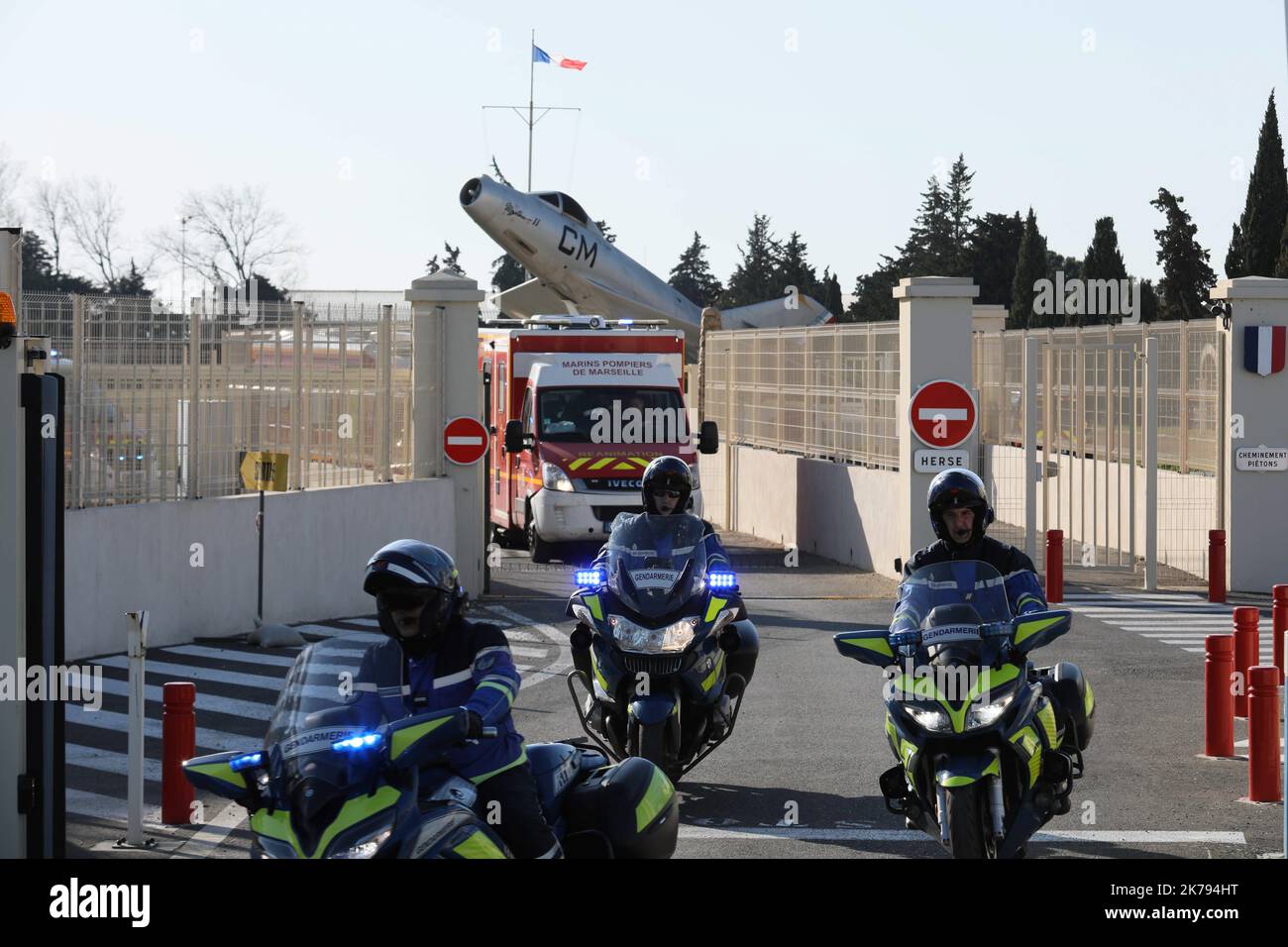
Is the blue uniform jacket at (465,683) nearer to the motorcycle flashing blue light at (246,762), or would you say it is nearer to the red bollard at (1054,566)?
the motorcycle flashing blue light at (246,762)

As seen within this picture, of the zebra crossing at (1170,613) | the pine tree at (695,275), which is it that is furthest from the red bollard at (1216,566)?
the pine tree at (695,275)

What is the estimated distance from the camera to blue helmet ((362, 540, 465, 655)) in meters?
6.39

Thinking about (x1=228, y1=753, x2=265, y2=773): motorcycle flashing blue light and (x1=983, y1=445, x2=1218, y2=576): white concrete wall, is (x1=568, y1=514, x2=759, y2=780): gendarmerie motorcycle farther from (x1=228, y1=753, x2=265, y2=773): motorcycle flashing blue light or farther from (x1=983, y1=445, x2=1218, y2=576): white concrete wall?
(x1=983, y1=445, x2=1218, y2=576): white concrete wall

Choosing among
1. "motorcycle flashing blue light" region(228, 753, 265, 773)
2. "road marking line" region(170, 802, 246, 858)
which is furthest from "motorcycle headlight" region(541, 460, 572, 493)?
"motorcycle flashing blue light" region(228, 753, 265, 773)

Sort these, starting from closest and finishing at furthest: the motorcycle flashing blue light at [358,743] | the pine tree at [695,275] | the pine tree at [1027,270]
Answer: the motorcycle flashing blue light at [358,743] < the pine tree at [1027,270] < the pine tree at [695,275]

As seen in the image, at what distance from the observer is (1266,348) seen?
66.5 ft

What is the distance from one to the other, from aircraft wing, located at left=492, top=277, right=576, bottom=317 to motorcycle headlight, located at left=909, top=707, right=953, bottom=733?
1498 inches

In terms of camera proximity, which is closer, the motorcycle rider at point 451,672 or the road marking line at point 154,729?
the motorcycle rider at point 451,672

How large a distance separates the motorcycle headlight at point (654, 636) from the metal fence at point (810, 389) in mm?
12300

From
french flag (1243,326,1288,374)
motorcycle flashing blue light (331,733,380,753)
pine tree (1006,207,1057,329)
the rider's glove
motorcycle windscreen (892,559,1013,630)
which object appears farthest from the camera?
pine tree (1006,207,1057,329)

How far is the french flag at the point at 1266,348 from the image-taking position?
20266mm
